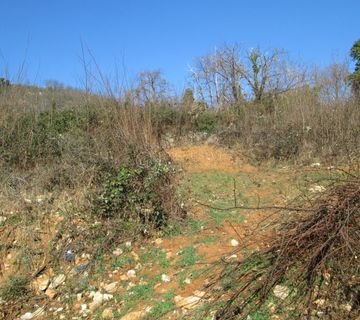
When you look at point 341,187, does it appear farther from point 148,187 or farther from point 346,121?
point 346,121

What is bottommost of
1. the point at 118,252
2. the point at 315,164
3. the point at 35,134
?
the point at 118,252

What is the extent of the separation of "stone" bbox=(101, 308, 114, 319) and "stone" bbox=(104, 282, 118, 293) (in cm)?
30

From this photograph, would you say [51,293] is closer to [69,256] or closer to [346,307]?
[69,256]

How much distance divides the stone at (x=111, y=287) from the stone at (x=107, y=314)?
0.30 m

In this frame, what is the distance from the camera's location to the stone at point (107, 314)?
3306mm

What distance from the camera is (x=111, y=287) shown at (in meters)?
3.73

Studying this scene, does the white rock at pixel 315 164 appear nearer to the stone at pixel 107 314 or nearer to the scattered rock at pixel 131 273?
the scattered rock at pixel 131 273

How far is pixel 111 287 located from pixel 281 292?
171 cm

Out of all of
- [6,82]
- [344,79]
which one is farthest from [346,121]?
[6,82]

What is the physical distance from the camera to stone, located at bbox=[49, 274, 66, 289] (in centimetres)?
389

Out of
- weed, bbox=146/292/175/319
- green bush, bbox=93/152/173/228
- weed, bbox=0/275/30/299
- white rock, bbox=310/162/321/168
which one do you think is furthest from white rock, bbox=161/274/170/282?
white rock, bbox=310/162/321/168

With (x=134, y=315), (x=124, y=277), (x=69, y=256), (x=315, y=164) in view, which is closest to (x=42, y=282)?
(x=69, y=256)

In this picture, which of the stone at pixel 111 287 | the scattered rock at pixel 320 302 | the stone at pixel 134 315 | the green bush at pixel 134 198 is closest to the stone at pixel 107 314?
the stone at pixel 134 315

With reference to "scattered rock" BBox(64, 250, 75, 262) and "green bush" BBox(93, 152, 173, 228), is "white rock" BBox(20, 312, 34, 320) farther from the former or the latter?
"green bush" BBox(93, 152, 173, 228)
